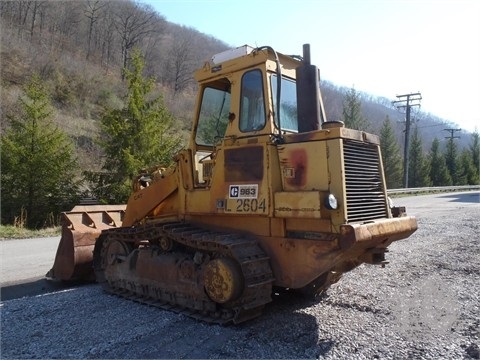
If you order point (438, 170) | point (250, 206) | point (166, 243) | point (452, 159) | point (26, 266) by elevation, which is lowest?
point (26, 266)

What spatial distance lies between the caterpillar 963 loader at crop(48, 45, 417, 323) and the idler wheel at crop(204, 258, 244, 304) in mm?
12

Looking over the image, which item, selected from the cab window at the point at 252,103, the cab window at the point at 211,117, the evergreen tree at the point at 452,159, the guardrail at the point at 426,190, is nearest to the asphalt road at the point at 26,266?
the cab window at the point at 211,117

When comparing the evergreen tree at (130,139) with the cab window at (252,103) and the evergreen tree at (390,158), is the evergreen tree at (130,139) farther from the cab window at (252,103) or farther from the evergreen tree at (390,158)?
the evergreen tree at (390,158)

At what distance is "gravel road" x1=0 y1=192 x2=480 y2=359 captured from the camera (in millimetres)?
4246

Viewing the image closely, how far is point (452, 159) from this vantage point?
54594 millimetres

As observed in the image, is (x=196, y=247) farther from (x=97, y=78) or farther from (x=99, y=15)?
(x=99, y=15)

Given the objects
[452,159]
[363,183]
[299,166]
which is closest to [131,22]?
[452,159]

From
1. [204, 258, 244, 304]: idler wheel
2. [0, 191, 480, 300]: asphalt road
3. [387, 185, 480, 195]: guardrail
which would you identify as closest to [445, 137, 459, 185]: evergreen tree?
[387, 185, 480, 195]: guardrail

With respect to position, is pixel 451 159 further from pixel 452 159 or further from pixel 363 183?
pixel 363 183

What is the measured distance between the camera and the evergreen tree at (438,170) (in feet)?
167

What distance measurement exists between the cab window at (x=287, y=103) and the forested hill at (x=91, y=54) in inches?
1154

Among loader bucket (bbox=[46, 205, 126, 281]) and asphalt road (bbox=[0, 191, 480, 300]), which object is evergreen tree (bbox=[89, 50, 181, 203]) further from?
loader bucket (bbox=[46, 205, 126, 281])

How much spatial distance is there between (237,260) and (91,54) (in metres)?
65.4

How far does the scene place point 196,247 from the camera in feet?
17.5
